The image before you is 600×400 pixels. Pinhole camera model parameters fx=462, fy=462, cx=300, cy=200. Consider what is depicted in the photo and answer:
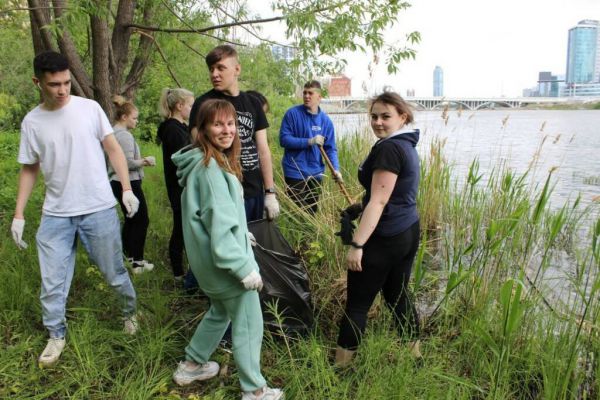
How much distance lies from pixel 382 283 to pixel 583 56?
1473 inches

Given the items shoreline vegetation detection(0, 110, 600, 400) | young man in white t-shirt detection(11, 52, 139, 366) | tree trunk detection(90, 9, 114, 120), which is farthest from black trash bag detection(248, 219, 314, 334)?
tree trunk detection(90, 9, 114, 120)

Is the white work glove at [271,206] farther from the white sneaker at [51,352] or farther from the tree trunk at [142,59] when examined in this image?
the tree trunk at [142,59]

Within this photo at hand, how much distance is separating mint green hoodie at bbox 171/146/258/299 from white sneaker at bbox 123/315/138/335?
833 mm

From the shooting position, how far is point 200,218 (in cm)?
188

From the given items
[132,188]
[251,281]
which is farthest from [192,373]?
[132,188]

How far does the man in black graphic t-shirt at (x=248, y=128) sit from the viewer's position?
2.47 metres

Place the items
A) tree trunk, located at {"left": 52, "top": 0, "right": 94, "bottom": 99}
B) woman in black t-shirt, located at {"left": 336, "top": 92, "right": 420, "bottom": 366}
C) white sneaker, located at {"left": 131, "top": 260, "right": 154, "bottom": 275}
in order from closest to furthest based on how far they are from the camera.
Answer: woman in black t-shirt, located at {"left": 336, "top": 92, "right": 420, "bottom": 366} → white sneaker, located at {"left": 131, "top": 260, "right": 154, "bottom": 275} → tree trunk, located at {"left": 52, "top": 0, "right": 94, "bottom": 99}

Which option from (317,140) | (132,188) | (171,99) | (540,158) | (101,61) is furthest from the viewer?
(540,158)

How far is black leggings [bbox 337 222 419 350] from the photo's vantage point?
218 cm

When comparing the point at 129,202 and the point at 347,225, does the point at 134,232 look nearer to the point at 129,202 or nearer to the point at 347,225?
the point at 129,202

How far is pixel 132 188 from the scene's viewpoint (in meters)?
3.58

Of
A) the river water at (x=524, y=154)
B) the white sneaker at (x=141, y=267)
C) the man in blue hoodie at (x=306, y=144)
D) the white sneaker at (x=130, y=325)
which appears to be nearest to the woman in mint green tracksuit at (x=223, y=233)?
the white sneaker at (x=130, y=325)

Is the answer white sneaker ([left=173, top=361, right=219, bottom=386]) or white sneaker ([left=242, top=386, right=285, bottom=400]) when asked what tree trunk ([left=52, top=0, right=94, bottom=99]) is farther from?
white sneaker ([left=242, top=386, right=285, bottom=400])

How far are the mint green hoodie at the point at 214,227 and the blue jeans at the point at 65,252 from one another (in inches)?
27.7
